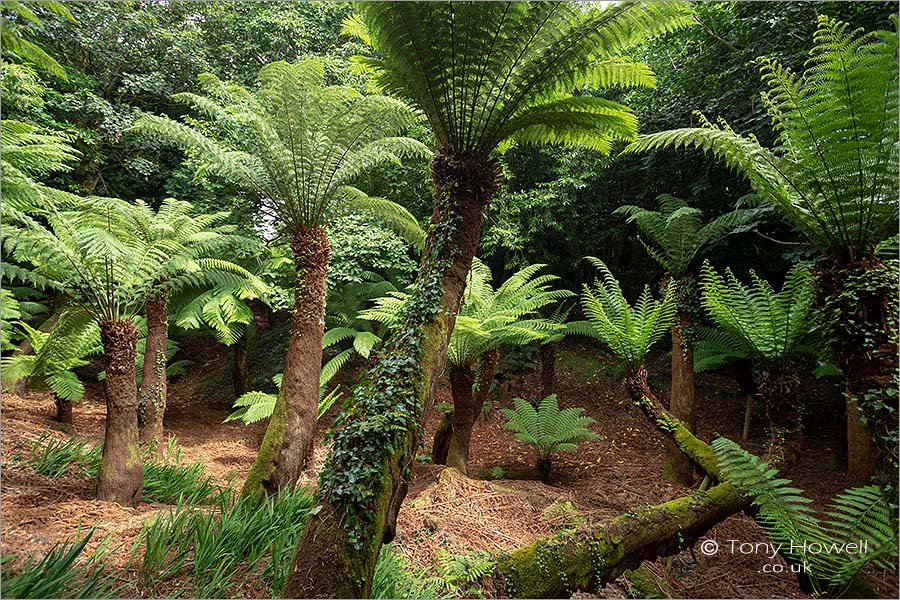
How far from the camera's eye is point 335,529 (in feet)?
5.16

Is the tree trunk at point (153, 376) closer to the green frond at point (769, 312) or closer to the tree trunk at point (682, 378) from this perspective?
the green frond at point (769, 312)

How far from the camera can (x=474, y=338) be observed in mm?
3729

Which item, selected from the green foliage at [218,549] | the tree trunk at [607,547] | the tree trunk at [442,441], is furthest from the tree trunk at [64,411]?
A: the tree trunk at [607,547]

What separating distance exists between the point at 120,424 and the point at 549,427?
139 inches

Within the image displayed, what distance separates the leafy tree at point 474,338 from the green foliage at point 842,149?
208 cm

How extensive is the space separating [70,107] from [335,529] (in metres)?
7.00

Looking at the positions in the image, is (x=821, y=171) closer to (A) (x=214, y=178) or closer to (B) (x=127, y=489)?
(B) (x=127, y=489)

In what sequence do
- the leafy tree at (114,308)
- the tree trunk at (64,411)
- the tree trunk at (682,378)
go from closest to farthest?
the leafy tree at (114,308), the tree trunk at (682,378), the tree trunk at (64,411)

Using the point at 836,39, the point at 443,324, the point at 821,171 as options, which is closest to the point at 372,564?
the point at 443,324

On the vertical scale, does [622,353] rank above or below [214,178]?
below

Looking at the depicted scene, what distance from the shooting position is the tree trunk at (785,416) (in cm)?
259

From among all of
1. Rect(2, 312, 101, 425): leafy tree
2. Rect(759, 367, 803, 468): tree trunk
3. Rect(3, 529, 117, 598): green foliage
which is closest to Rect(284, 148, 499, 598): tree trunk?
Rect(3, 529, 117, 598): green foliage

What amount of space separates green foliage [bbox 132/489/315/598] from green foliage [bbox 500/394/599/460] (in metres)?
2.43

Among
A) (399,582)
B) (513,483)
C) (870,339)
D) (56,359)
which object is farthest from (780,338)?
(56,359)
